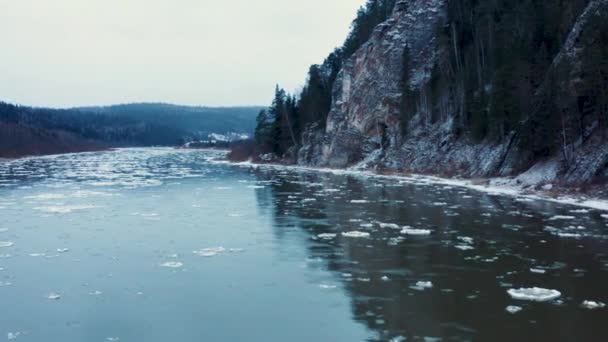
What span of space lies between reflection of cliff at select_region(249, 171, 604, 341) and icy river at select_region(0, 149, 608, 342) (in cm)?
7

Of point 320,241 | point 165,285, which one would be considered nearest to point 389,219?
point 320,241

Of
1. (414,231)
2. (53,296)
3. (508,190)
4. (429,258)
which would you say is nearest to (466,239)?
(414,231)

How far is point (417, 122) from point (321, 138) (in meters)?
21.1

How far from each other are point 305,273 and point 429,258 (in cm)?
424

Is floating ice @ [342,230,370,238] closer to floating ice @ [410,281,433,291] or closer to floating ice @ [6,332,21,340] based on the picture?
floating ice @ [410,281,433,291]

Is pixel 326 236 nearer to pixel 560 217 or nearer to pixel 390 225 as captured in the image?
pixel 390 225

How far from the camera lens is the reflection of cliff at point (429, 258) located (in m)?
11.6

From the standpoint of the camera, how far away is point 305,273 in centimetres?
1593

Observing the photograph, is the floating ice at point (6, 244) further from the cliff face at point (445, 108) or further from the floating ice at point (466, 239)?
the cliff face at point (445, 108)

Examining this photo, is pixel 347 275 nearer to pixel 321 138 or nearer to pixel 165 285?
pixel 165 285

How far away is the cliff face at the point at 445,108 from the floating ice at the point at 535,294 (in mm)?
22391

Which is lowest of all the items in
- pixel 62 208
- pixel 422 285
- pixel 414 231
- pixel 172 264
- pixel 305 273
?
pixel 62 208

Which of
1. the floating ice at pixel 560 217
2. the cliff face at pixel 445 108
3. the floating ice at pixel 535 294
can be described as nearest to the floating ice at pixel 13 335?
the floating ice at pixel 535 294

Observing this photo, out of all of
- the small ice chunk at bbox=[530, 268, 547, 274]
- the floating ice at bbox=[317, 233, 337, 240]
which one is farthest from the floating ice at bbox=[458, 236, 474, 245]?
the floating ice at bbox=[317, 233, 337, 240]
